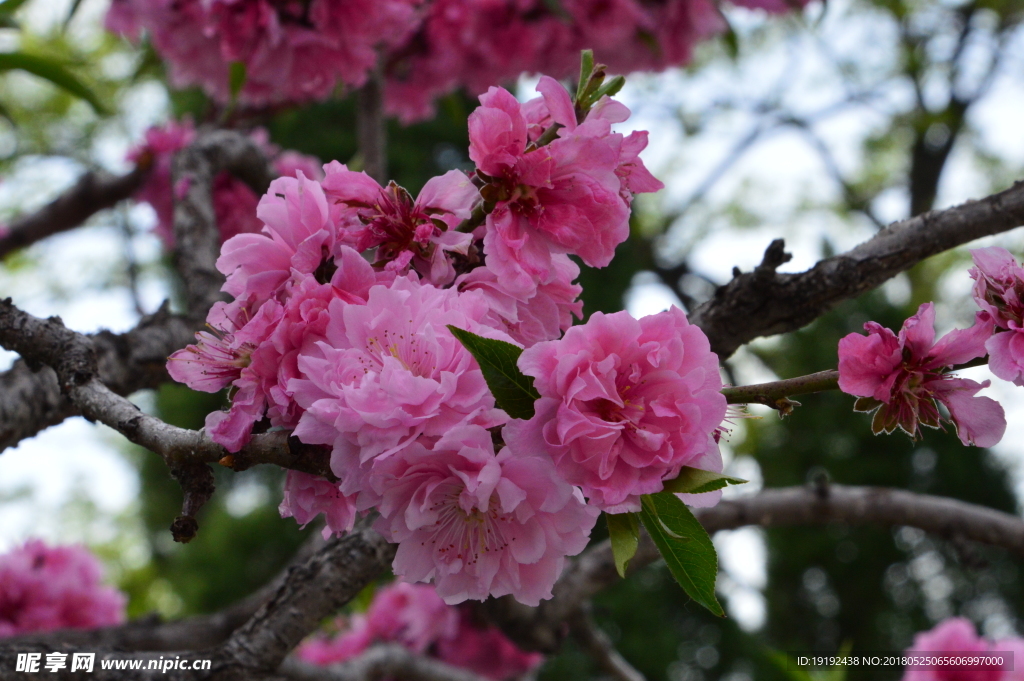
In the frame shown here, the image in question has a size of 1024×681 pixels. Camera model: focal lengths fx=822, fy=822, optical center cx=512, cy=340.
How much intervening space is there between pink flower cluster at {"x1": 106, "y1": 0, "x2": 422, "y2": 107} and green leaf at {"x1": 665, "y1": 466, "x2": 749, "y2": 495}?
1.56 metres

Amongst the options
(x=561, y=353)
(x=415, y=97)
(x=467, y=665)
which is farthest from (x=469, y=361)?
(x=415, y=97)

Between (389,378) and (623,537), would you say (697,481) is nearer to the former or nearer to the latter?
(623,537)

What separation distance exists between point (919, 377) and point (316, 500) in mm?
668

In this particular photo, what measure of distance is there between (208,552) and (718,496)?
6.67 m

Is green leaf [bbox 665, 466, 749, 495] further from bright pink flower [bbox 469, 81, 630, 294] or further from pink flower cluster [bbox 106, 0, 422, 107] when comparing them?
pink flower cluster [bbox 106, 0, 422, 107]

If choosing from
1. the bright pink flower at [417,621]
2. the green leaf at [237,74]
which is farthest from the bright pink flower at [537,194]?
the bright pink flower at [417,621]

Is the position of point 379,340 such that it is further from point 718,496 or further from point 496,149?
point 718,496

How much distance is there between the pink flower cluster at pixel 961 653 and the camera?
2355 mm

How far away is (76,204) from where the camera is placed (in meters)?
2.68

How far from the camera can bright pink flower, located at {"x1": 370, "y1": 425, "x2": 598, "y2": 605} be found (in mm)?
789

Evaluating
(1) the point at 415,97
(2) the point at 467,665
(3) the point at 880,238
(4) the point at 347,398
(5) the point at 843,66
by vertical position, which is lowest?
(4) the point at 347,398

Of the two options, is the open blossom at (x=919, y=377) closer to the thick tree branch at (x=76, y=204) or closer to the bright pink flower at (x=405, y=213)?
the bright pink flower at (x=405, y=213)

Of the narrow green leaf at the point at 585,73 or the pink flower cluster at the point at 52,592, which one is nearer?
the narrow green leaf at the point at 585,73

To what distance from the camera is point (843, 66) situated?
868 centimetres
